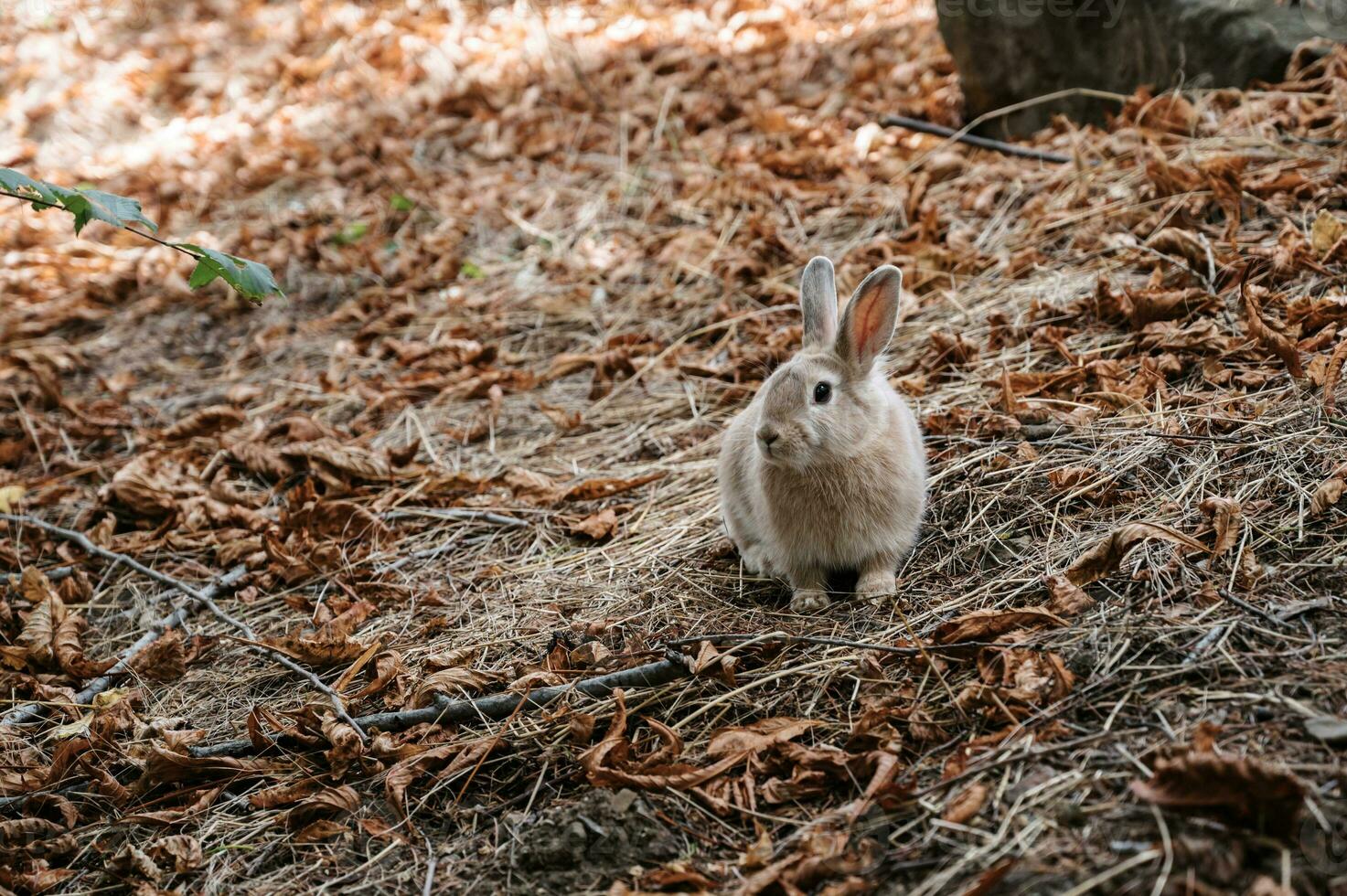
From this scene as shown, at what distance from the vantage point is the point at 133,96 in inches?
405

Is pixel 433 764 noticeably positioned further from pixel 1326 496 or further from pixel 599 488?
pixel 1326 496

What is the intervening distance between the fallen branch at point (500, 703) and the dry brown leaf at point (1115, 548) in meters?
1.15

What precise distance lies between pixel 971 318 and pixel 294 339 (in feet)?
13.8

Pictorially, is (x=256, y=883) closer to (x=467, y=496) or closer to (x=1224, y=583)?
(x=467, y=496)

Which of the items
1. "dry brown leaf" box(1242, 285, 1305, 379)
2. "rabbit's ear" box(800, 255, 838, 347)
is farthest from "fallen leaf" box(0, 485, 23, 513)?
"dry brown leaf" box(1242, 285, 1305, 379)

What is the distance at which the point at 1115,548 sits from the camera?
2.89 meters

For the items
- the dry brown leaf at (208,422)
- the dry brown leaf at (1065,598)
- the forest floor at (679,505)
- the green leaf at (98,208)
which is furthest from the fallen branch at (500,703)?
the dry brown leaf at (208,422)

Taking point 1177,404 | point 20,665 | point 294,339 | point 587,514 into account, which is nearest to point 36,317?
point 294,339

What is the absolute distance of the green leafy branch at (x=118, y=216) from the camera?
8.44ft

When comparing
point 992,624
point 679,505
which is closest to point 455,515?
point 679,505

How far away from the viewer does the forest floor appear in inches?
94.0

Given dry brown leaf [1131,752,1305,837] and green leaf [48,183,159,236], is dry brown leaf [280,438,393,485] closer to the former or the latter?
green leaf [48,183,159,236]
